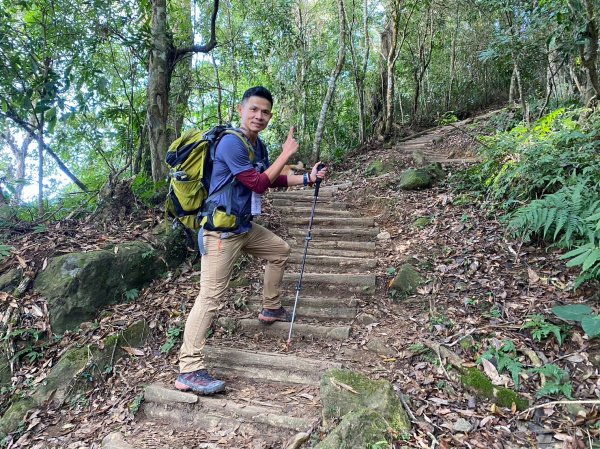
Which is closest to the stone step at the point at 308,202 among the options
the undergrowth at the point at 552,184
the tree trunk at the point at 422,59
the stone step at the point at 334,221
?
the stone step at the point at 334,221

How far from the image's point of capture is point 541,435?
270cm

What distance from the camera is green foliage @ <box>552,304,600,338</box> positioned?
2.90m

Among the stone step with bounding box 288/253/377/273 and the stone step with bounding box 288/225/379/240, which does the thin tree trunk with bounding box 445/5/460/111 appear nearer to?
the stone step with bounding box 288/225/379/240

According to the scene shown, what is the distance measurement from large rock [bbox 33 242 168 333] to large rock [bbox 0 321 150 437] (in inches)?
20.2

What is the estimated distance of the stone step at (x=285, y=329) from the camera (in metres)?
4.05

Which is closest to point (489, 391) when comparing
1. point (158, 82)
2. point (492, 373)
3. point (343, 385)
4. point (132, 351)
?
point (492, 373)

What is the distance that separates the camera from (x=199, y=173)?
11.4 ft

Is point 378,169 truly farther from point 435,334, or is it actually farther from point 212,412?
point 212,412

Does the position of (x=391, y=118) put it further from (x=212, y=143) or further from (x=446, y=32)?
(x=212, y=143)

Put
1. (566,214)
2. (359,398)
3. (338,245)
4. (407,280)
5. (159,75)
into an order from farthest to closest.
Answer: (159,75)
(338,245)
(407,280)
(566,214)
(359,398)

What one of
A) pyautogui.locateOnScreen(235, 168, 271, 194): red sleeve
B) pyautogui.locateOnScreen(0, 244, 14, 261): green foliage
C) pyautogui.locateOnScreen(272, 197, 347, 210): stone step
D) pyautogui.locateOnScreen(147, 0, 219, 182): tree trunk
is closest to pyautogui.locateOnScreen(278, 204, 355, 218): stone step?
pyautogui.locateOnScreen(272, 197, 347, 210): stone step

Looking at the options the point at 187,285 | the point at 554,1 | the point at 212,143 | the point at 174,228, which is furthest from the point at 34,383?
the point at 554,1

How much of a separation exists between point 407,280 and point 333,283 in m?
0.92

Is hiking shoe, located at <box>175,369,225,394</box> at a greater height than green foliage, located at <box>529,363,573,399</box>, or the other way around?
green foliage, located at <box>529,363,573,399</box>
